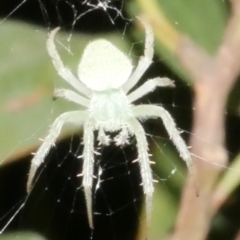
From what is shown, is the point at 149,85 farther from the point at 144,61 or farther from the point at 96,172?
the point at 96,172

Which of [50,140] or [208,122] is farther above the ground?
[208,122]

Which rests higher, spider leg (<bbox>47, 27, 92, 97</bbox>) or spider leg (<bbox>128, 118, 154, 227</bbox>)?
spider leg (<bbox>47, 27, 92, 97</bbox>)

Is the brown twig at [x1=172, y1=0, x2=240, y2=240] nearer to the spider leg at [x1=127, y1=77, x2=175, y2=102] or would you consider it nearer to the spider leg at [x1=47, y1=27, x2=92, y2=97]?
the spider leg at [x1=127, y1=77, x2=175, y2=102]

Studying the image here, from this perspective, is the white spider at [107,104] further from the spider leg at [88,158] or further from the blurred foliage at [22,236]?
the blurred foliage at [22,236]

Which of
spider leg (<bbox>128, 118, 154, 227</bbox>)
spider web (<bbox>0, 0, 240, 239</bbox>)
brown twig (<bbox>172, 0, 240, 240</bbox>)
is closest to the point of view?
brown twig (<bbox>172, 0, 240, 240</bbox>)

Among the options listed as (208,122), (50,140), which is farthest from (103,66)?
(208,122)

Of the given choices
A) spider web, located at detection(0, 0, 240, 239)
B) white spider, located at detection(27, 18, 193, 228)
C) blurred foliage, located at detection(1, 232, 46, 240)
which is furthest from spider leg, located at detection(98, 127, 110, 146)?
blurred foliage, located at detection(1, 232, 46, 240)
